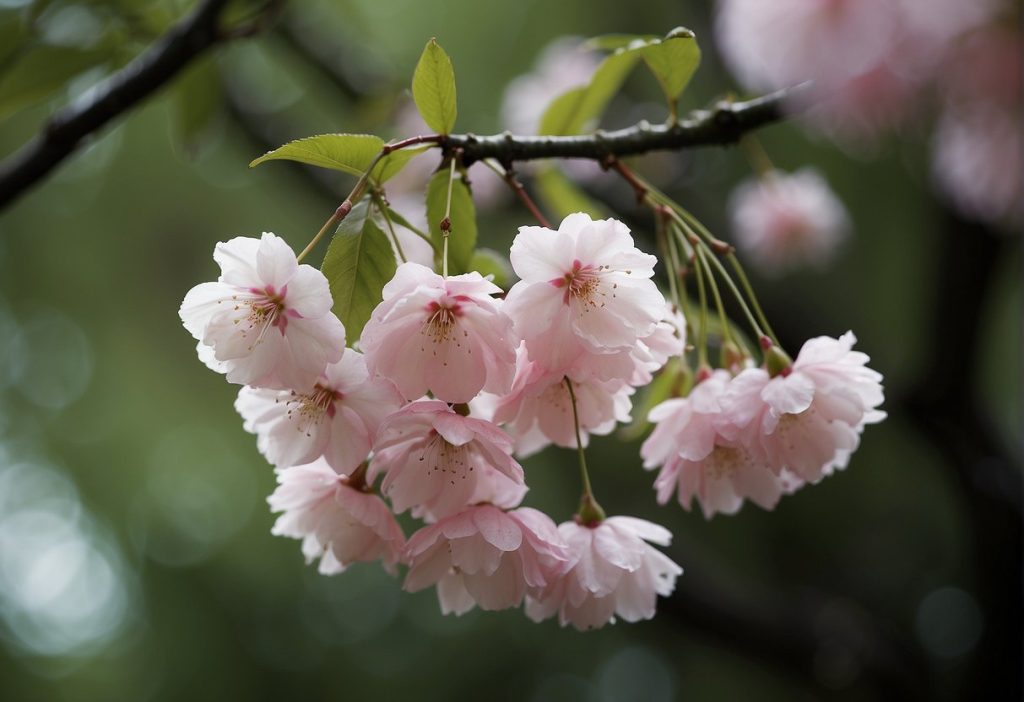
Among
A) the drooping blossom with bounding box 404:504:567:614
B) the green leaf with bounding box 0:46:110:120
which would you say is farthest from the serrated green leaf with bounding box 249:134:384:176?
the green leaf with bounding box 0:46:110:120

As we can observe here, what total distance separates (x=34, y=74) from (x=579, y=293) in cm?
94

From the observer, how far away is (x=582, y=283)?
2.50ft

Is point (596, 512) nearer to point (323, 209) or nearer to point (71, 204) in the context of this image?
point (323, 209)

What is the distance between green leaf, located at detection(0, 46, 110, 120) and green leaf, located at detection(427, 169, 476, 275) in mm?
721

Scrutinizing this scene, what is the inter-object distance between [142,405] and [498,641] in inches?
95.9

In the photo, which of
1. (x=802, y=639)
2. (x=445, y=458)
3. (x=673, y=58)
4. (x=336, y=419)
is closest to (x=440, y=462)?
(x=445, y=458)

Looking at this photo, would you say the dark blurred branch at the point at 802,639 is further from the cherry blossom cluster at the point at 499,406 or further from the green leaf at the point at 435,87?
the green leaf at the point at 435,87

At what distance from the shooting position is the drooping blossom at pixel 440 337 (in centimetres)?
71

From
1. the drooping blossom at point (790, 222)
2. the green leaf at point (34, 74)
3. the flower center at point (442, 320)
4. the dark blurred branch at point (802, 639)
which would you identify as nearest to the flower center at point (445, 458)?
the flower center at point (442, 320)

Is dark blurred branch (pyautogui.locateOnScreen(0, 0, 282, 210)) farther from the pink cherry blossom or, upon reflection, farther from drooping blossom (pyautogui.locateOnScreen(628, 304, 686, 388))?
the pink cherry blossom

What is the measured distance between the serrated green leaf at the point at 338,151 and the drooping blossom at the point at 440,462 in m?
0.24

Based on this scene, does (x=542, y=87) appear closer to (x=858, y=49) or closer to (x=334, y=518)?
(x=858, y=49)

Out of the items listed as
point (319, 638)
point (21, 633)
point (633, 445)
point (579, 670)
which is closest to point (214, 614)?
point (319, 638)

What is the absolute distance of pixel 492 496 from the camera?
0.85m
